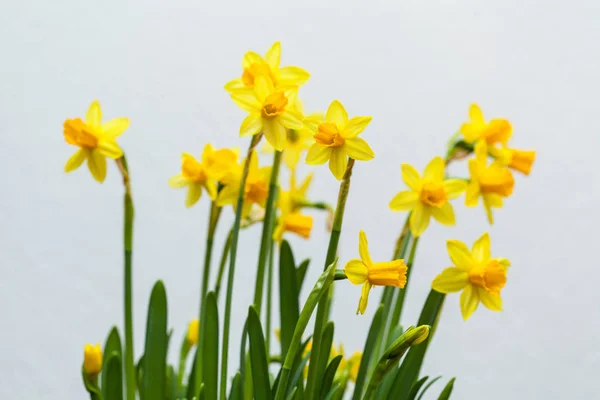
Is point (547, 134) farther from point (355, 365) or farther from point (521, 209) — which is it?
point (355, 365)

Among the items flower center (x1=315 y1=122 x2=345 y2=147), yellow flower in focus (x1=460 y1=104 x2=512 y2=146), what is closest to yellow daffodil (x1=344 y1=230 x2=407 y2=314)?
flower center (x1=315 y1=122 x2=345 y2=147)

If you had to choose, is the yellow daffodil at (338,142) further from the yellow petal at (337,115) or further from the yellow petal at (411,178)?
the yellow petal at (411,178)

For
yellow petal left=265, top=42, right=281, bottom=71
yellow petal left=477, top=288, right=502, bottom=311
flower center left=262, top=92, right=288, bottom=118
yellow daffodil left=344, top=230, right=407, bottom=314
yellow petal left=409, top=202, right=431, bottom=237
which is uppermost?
yellow petal left=265, top=42, right=281, bottom=71

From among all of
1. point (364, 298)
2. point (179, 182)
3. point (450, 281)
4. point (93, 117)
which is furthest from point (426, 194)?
point (93, 117)

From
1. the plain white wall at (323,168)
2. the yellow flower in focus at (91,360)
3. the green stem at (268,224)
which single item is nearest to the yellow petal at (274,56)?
the green stem at (268,224)

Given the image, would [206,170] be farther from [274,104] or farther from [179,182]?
[274,104]

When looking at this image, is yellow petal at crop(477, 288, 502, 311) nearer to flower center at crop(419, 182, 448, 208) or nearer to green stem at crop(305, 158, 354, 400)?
flower center at crop(419, 182, 448, 208)
